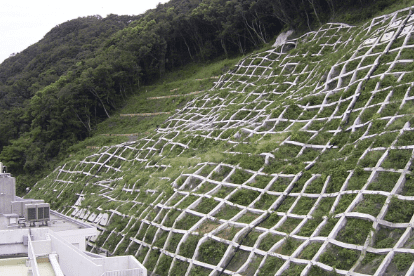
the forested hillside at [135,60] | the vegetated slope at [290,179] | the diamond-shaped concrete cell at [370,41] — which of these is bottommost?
the vegetated slope at [290,179]

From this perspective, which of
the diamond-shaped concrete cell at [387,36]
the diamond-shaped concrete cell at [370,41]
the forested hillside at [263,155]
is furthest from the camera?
the diamond-shaped concrete cell at [370,41]

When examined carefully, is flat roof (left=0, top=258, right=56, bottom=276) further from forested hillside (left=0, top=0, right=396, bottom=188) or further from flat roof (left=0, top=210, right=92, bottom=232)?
forested hillside (left=0, top=0, right=396, bottom=188)

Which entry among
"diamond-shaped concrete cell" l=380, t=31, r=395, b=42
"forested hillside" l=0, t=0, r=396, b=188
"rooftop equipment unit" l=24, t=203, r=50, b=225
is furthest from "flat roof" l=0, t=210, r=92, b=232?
"forested hillside" l=0, t=0, r=396, b=188

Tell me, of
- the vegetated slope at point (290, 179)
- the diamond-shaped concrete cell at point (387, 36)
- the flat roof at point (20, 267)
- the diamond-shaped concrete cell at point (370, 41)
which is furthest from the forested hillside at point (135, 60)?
the flat roof at point (20, 267)

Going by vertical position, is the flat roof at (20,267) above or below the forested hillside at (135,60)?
below

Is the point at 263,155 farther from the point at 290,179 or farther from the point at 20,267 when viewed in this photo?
the point at 20,267

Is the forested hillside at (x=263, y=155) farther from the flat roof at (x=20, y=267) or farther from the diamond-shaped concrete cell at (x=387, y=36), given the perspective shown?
the flat roof at (x=20, y=267)

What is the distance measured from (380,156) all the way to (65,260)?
342 inches

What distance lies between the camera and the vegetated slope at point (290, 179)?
942 centimetres

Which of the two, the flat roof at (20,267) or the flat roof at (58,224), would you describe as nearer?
the flat roof at (20,267)

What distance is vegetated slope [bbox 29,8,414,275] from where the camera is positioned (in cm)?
942

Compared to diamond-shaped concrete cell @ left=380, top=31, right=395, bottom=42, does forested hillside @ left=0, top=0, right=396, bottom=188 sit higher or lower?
higher

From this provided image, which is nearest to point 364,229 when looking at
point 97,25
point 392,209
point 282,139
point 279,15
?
point 392,209

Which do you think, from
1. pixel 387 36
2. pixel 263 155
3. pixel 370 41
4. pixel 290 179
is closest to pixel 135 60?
pixel 370 41
